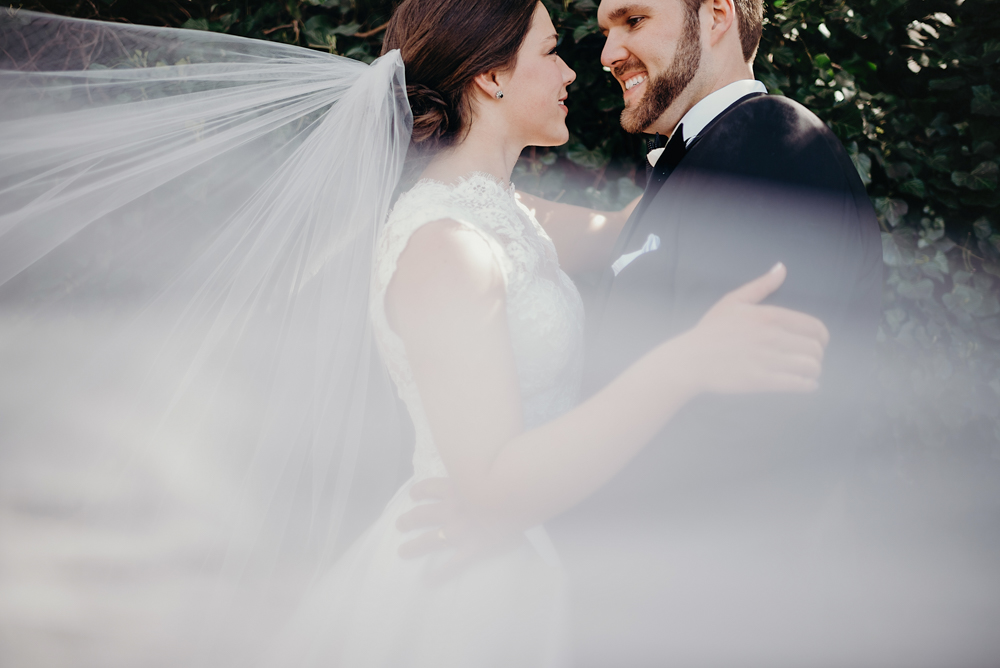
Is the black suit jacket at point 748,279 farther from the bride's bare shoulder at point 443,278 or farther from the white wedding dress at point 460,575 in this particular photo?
the bride's bare shoulder at point 443,278

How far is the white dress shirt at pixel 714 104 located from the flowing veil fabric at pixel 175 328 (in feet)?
2.66

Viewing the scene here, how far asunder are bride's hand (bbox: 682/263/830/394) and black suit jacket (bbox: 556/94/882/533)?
191mm

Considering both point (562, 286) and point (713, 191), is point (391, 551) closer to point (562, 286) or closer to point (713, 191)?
point (562, 286)

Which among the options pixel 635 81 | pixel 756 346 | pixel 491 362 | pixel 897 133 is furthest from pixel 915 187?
pixel 491 362

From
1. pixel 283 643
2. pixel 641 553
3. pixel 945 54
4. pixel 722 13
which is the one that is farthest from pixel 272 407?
pixel 945 54

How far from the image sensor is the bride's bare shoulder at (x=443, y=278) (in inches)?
55.4

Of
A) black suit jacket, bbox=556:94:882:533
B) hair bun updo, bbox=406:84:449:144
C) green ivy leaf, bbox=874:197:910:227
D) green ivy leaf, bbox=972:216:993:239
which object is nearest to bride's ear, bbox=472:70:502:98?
hair bun updo, bbox=406:84:449:144

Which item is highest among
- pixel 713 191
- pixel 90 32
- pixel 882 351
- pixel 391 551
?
pixel 90 32

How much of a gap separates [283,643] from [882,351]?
7.80 feet

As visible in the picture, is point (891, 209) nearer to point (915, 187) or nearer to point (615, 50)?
point (915, 187)

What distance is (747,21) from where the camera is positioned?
6.21ft

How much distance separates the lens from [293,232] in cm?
165

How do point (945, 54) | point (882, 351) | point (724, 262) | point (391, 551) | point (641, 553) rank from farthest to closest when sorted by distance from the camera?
1. point (882, 351)
2. point (945, 54)
3. point (391, 551)
4. point (641, 553)
5. point (724, 262)

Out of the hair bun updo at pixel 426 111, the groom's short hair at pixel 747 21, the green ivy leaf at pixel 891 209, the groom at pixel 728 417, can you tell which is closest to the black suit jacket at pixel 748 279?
the groom at pixel 728 417
